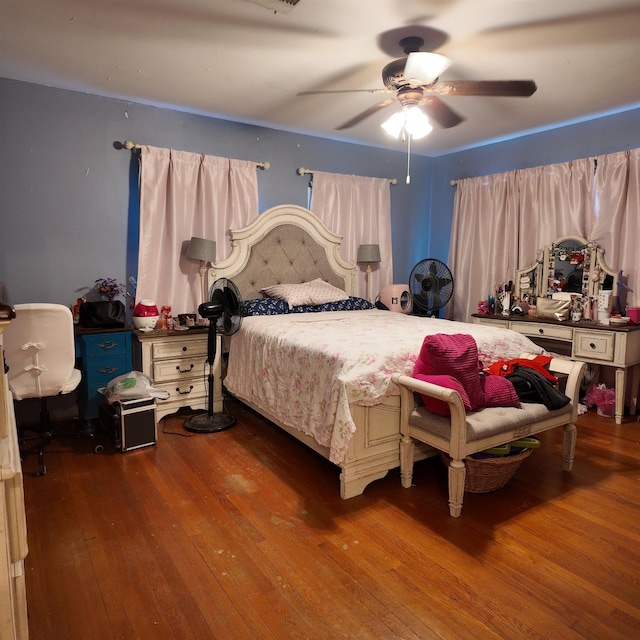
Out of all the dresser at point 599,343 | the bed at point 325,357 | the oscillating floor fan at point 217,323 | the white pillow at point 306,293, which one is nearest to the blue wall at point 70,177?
the bed at point 325,357

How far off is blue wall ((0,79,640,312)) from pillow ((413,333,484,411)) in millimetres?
2650

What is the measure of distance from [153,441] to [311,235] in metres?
2.44

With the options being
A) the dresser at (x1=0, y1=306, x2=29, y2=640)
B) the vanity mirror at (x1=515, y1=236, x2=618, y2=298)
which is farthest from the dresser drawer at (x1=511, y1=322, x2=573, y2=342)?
the dresser at (x1=0, y1=306, x2=29, y2=640)

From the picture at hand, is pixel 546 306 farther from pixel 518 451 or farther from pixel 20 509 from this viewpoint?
pixel 20 509

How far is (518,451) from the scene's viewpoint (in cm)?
245

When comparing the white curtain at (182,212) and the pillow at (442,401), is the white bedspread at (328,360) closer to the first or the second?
the pillow at (442,401)

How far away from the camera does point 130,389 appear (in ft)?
9.92

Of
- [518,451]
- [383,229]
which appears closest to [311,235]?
[383,229]

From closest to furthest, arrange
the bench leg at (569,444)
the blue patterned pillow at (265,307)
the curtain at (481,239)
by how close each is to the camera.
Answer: the bench leg at (569,444) → the blue patterned pillow at (265,307) → the curtain at (481,239)

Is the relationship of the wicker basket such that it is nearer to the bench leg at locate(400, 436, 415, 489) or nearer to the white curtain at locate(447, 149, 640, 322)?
the bench leg at locate(400, 436, 415, 489)

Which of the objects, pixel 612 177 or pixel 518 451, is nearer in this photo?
pixel 518 451

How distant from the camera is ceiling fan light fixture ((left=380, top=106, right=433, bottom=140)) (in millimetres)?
2756

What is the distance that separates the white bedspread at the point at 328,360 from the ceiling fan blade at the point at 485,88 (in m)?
1.42

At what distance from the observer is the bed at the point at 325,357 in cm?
239
